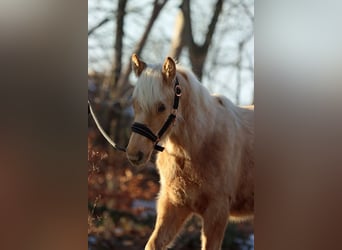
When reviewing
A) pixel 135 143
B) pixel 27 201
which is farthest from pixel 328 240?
pixel 27 201

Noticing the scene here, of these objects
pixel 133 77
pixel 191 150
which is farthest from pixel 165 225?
pixel 133 77

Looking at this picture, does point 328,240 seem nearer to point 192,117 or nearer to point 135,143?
point 192,117

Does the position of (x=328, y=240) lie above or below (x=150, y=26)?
below

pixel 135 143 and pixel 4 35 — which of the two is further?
pixel 4 35

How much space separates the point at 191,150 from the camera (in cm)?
255

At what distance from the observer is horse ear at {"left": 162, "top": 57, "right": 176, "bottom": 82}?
8.06 feet

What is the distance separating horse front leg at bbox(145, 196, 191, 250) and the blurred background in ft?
0.16

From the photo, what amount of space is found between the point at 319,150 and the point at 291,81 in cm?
46

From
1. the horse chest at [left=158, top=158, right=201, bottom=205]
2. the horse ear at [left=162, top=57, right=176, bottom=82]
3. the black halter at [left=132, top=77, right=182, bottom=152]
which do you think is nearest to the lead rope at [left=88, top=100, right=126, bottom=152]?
the black halter at [left=132, top=77, right=182, bottom=152]

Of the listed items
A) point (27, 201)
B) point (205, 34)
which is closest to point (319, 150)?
point (205, 34)

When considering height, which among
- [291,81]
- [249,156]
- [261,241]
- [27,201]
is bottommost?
[261,241]

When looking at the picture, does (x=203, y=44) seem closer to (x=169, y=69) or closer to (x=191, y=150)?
(x=169, y=69)

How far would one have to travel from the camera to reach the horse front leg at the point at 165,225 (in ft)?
8.40

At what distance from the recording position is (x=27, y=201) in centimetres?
270
